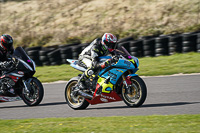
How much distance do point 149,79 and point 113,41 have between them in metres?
4.45

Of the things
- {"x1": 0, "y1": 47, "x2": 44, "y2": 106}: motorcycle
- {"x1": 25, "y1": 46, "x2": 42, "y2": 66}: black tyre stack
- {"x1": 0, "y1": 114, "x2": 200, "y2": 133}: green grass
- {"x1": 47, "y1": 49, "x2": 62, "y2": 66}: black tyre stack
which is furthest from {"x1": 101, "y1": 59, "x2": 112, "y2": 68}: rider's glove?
{"x1": 25, "y1": 46, "x2": 42, "y2": 66}: black tyre stack

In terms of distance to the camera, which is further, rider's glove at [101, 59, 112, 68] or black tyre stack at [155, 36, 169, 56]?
black tyre stack at [155, 36, 169, 56]

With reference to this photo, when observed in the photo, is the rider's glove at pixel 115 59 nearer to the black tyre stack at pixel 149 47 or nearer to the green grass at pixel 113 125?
the green grass at pixel 113 125

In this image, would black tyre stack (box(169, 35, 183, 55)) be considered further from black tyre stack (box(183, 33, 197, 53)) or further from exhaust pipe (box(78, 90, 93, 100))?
exhaust pipe (box(78, 90, 93, 100))

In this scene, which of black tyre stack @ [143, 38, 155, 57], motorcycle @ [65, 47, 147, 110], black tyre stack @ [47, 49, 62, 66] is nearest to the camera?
motorcycle @ [65, 47, 147, 110]

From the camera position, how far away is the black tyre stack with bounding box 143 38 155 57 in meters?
15.6

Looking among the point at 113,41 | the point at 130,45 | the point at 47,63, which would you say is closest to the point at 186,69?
the point at 130,45

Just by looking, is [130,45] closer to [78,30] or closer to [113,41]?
[113,41]

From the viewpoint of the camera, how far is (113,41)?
7.35 meters

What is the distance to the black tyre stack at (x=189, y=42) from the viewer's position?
49.2 feet

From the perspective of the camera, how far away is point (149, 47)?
15.7 meters

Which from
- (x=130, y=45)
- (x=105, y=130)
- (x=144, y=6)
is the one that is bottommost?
(x=105, y=130)

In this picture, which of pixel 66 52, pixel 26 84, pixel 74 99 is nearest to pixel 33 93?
pixel 26 84

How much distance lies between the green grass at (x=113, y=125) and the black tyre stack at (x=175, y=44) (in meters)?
9.59
